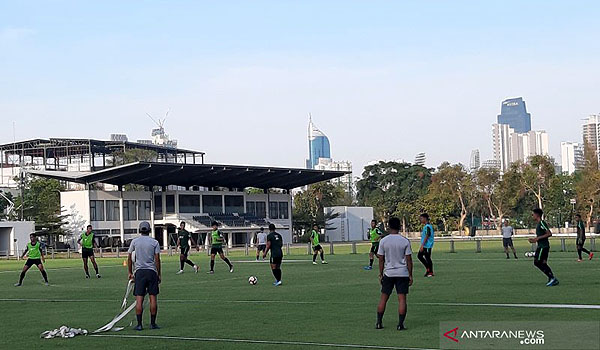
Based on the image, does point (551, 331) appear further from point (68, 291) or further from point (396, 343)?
point (68, 291)

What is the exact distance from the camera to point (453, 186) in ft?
383

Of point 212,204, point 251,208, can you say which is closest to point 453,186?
point 251,208

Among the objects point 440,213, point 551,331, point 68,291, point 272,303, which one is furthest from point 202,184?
point 551,331

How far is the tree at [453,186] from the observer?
381 feet

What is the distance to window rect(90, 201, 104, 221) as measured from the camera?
89.2m

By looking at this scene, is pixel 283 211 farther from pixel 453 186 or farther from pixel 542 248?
pixel 542 248

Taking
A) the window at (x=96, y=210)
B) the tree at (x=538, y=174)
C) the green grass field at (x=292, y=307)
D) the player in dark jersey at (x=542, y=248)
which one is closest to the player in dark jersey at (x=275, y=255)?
the green grass field at (x=292, y=307)

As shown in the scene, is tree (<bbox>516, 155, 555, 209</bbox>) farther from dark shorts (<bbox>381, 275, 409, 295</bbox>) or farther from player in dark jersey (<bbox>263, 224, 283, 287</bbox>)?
dark shorts (<bbox>381, 275, 409, 295</bbox>)

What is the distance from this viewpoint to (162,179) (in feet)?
301

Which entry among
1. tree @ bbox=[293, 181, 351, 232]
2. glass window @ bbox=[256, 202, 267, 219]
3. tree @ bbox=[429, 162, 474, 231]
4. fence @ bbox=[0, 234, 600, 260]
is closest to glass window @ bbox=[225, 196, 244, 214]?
glass window @ bbox=[256, 202, 267, 219]

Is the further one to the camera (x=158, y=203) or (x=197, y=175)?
(x=158, y=203)

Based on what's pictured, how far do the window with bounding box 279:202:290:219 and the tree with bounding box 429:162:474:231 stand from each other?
68.3 feet

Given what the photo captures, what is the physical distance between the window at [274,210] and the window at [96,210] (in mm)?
23697

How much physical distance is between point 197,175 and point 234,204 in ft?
37.2
